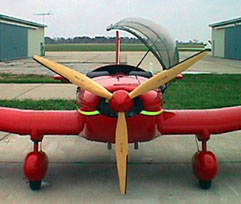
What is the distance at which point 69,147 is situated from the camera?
6.41 m

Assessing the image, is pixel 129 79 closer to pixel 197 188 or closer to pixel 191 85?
pixel 197 188

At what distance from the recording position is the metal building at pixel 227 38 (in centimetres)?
3850

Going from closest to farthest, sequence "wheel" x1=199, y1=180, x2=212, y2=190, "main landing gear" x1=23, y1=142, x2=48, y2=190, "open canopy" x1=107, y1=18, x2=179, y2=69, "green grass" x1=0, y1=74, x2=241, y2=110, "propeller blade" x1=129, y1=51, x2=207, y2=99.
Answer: "propeller blade" x1=129, y1=51, x2=207, y2=99
"main landing gear" x1=23, y1=142, x2=48, y2=190
"wheel" x1=199, y1=180, x2=212, y2=190
"open canopy" x1=107, y1=18, x2=179, y2=69
"green grass" x1=0, y1=74, x2=241, y2=110

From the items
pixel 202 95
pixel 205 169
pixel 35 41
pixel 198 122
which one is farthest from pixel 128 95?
pixel 35 41

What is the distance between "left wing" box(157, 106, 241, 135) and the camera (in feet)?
15.4

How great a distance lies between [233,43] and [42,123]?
37110mm

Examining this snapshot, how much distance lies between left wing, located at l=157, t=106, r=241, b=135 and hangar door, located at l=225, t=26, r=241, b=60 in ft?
112

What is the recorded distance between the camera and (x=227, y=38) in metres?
42.1

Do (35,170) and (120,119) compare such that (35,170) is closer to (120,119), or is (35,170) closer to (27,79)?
(120,119)

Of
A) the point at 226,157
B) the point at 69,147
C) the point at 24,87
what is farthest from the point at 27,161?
the point at 24,87

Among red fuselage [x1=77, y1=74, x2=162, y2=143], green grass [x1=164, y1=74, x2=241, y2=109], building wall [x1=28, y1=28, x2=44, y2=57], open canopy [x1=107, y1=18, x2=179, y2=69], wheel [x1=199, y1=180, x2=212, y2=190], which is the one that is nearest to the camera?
red fuselage [x1=77, y1=74, x2=162, y2=143]

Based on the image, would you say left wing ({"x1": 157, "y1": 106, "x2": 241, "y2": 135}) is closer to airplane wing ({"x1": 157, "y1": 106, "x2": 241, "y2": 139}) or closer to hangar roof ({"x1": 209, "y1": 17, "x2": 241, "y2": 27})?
airplane wing ({"x1": 157, "y1": 106, "x2": 241, "y2": 139})

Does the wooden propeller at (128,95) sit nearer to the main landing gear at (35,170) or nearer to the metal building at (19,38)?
the main landing gear at (35,170)

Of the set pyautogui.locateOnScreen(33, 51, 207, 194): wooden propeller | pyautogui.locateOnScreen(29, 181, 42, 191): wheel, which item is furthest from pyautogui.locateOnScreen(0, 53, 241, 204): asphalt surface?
pyautogui.locateOnScreen(33, 51, 207, 194): wooden propeller
